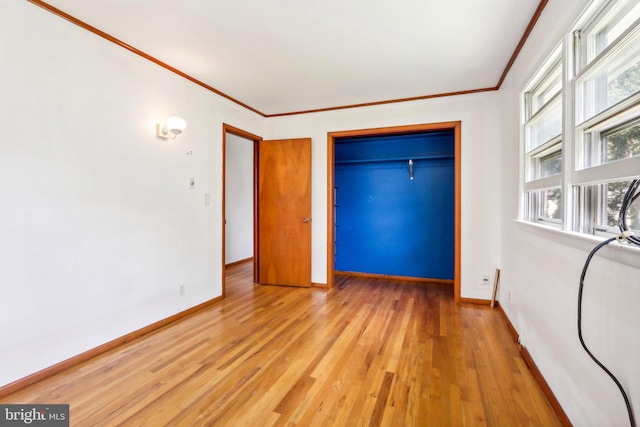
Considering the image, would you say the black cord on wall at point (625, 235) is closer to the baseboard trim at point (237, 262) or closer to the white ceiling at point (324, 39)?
the white ceiling at point (324, 39)

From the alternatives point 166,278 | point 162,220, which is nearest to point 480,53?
point 162,220

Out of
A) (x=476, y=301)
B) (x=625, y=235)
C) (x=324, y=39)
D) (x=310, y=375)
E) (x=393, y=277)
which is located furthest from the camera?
(x=393, y=277)

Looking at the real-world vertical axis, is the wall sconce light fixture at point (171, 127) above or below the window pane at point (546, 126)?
above

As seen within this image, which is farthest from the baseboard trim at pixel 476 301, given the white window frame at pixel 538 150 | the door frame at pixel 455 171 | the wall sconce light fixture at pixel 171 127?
the wall sconce light fixture at pixel 171 127

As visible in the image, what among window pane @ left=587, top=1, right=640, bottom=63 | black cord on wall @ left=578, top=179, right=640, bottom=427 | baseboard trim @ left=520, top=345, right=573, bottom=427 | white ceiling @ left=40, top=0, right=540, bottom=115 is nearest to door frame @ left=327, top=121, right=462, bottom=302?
white ceiling @ left=40, top=0, right=540, bottom=115

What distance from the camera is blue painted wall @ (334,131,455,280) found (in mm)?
4359

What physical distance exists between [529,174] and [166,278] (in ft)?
11.2

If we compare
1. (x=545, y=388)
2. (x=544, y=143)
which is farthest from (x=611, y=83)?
(x=545, y=388)

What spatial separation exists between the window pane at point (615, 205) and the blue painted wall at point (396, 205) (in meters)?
2.99

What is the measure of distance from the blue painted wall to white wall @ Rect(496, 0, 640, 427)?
4.99 ft

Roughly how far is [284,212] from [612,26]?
356cm

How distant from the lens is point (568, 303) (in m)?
1.52

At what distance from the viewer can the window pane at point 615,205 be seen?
119 centimetres

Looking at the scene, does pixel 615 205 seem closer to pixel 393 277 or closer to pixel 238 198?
pixel 393 277
